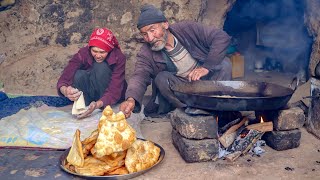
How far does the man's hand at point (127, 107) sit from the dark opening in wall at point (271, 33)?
15.4ft

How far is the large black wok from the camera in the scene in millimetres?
3430

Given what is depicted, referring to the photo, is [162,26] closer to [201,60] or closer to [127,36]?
[201,60]

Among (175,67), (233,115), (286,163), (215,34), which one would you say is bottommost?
(286,163)

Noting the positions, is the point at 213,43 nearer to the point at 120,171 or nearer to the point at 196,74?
the point at 196,74

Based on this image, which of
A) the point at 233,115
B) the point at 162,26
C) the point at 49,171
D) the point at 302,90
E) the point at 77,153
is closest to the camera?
the point at 77,153

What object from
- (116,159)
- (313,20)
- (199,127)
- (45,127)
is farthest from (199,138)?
(313,20)

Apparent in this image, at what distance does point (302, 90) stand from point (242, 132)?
272 centimetres

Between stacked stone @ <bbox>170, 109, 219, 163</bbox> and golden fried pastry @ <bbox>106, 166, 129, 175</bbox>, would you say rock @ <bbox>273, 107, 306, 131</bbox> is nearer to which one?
stacked stone @ <bbox>170, 109, 219, 163</bbox>

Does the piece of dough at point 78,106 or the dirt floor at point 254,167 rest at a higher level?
the piece of dough at point 78,106

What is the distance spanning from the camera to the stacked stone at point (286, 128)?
12.5ft

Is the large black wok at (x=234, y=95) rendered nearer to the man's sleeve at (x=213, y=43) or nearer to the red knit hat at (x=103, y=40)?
the man's sleeve at (x=213, y=43)

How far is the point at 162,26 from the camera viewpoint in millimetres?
4734

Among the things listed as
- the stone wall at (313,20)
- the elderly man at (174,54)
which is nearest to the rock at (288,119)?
the elderly man at (174,54)

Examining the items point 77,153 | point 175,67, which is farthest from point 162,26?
point 77,153
